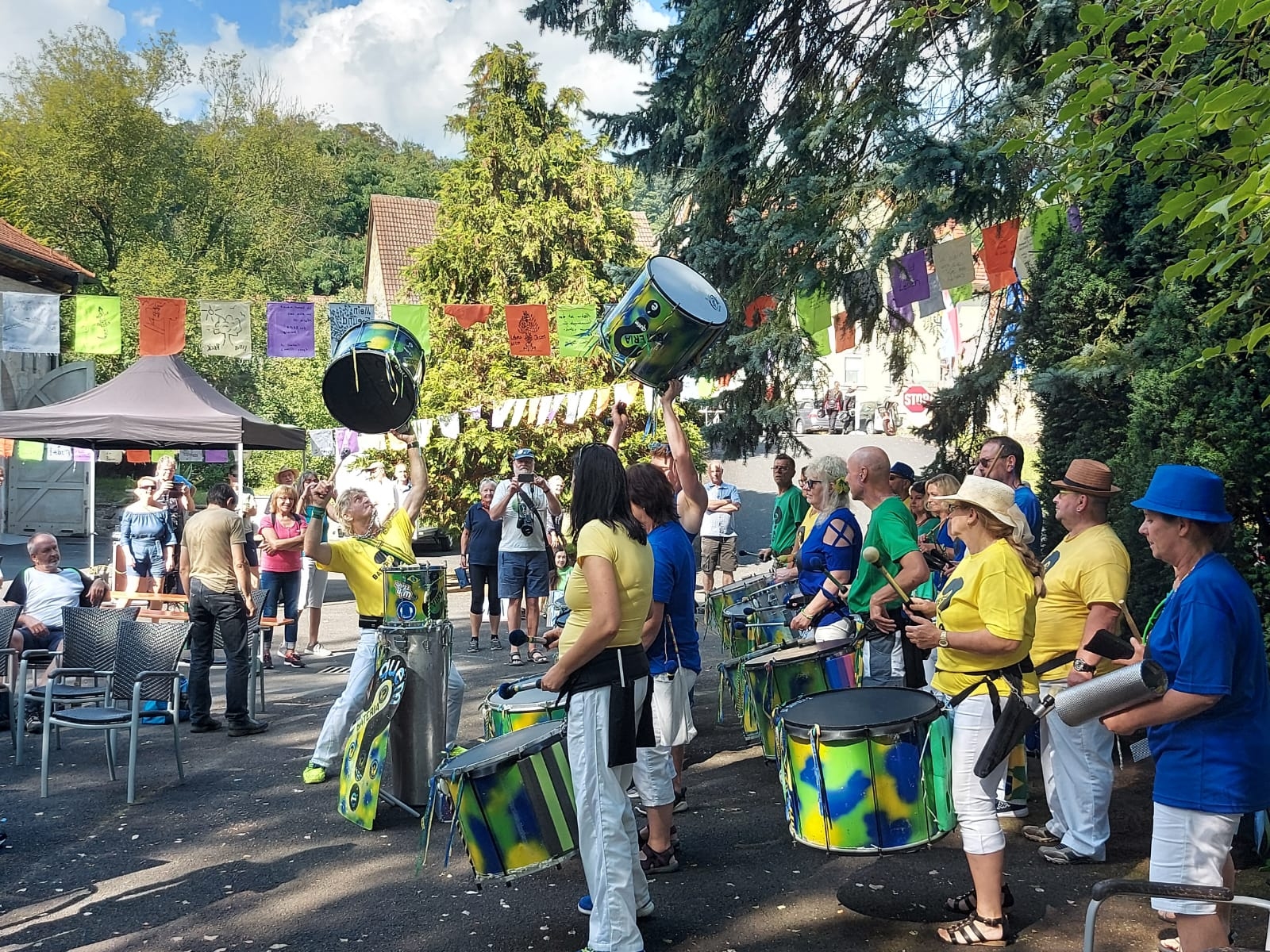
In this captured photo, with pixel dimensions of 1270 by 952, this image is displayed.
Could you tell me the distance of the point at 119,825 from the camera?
6.13 m

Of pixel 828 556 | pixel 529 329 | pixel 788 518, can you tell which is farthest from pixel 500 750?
pixel 529 329

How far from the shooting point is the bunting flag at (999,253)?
1087cm

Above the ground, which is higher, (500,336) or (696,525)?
(500,336)

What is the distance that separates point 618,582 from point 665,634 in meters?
1.43

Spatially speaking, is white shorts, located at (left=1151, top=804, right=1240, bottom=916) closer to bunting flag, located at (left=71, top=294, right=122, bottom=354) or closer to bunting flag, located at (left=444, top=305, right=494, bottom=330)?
bunting flag, located at (left=444, top=305, right=494, bottom=330)

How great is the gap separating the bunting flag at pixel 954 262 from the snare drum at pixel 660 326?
243 inches

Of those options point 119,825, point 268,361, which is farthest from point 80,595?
point 268,361

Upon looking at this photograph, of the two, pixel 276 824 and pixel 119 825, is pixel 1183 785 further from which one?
pixel 119 825

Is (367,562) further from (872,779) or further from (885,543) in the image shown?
(872,779)

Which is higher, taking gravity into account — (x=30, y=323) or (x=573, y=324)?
(x=30, y=323)

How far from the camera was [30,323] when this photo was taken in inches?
593

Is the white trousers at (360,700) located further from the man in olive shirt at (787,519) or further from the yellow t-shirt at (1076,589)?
the man in olive shirt at (787,519)

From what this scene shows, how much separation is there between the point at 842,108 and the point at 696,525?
598 centimetres

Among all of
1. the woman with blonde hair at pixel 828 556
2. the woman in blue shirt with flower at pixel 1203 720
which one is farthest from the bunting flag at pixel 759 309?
the woman in blue shirt with flower at pixel 1203 720
